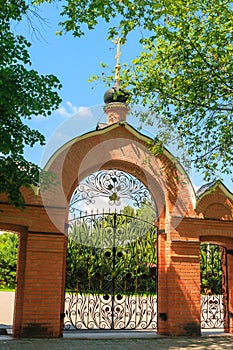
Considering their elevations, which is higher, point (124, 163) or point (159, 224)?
point (124, 163)

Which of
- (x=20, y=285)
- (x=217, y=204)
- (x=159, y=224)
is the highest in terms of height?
(x=217, y=204)

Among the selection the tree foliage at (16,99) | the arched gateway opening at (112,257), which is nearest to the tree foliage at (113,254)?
the arched gateway opening at (112,257)

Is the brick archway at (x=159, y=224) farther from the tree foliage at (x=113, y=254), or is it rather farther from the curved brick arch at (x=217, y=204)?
the tree foliage at (x=113, y=254)

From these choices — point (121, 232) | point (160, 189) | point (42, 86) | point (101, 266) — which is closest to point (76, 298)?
point (101, 266)

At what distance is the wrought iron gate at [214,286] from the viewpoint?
10.1m

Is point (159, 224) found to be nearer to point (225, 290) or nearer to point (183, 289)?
point (183, 289)

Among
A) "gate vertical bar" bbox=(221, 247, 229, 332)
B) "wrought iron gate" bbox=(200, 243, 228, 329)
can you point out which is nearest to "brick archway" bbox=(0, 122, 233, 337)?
"gate vertical bar" bbox=(221, 247, 229, 332)

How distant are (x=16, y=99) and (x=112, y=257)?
4.60 meters

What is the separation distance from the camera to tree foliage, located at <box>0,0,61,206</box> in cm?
595

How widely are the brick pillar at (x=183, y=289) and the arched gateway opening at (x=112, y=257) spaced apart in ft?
1.99

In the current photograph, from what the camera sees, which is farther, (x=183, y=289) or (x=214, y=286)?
(x=214, y=286)

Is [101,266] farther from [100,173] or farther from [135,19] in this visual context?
[135,19]

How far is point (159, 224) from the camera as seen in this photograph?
9.59 m

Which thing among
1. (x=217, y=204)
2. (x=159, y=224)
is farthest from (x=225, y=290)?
(x=159, y=224)
